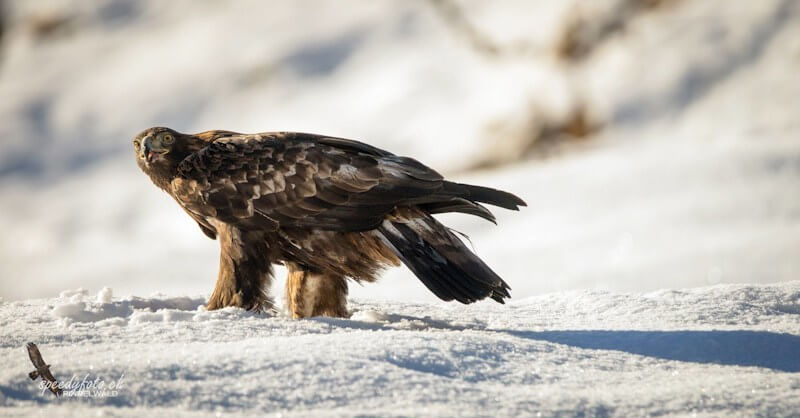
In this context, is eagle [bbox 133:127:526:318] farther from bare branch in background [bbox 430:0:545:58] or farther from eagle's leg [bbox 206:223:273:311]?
bare branch in background [bbox 430:0:545:58]

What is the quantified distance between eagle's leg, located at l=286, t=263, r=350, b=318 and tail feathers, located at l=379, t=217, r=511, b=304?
382 millimetres

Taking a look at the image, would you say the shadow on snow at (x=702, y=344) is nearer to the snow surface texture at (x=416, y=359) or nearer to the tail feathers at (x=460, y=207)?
the snow surface texture at (x=416, y=359)

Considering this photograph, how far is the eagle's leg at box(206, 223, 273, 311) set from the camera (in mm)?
4090

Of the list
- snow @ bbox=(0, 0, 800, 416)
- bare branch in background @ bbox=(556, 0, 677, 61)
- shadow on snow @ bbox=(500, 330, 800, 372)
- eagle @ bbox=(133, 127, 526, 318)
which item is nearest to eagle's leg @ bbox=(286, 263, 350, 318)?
eagle @ bbox=(133, 127, 526, 318)

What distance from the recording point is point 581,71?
472 inches

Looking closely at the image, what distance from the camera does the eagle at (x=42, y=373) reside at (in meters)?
2.67

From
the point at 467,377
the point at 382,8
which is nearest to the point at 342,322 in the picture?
the point at 467,377

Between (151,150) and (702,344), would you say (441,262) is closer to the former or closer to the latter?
(702,344)

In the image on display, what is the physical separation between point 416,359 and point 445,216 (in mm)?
5875

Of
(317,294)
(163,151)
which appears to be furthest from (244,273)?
(163,151)

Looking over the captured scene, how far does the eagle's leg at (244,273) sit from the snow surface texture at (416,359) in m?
0.17

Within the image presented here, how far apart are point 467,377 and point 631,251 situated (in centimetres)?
465

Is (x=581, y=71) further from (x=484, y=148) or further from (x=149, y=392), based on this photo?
(x=149, y=392)

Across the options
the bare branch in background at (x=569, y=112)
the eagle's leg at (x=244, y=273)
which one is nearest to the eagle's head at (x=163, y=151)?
the eagle's leg at (x=244, y=273)
